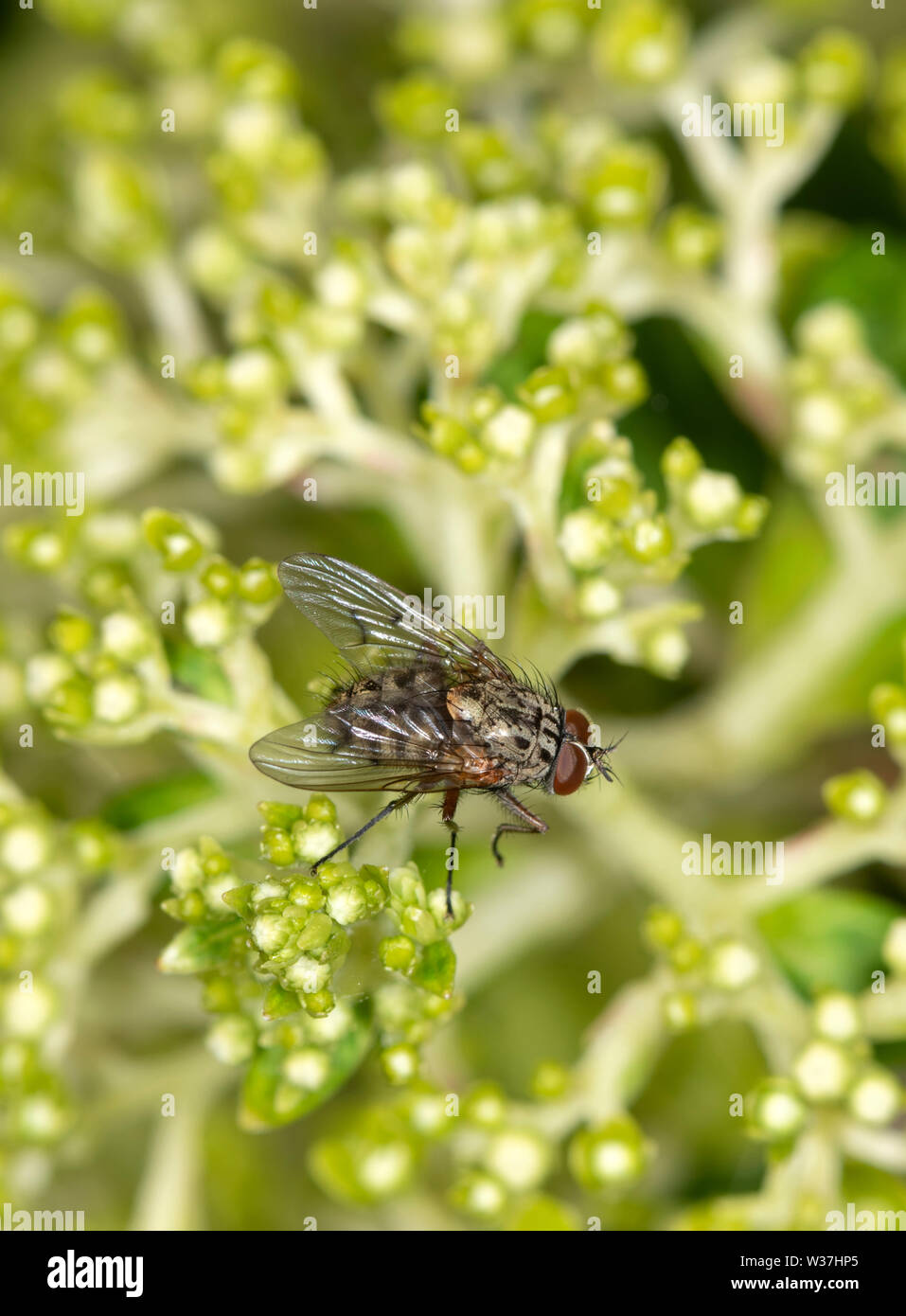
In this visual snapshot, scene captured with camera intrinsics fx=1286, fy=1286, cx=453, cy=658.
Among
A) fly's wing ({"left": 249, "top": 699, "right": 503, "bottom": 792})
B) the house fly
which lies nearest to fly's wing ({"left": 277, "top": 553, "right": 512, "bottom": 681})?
the house fly

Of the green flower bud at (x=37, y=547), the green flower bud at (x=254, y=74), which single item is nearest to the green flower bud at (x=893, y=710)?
the green flower bud at (x=37, y=547)

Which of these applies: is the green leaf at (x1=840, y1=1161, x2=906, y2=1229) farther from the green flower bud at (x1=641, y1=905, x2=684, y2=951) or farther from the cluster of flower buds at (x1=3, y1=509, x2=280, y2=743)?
the cluster of flower buds at (x1=3, y1=509, x2=280, y2=743)

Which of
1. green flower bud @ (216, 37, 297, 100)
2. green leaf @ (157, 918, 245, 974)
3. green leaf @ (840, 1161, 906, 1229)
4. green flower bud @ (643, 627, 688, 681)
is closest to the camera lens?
green leaf @ (157, 918, 245, 974)

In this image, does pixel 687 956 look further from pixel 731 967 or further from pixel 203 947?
pixel 203 947

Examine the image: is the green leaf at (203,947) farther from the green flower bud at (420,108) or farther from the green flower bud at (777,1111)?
the green flower bud at (420,108)

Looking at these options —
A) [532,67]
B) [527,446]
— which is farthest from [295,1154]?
[532,67]

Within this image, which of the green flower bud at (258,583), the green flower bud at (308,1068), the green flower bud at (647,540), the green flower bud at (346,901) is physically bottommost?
A: the green flower bud at (308,1068)
